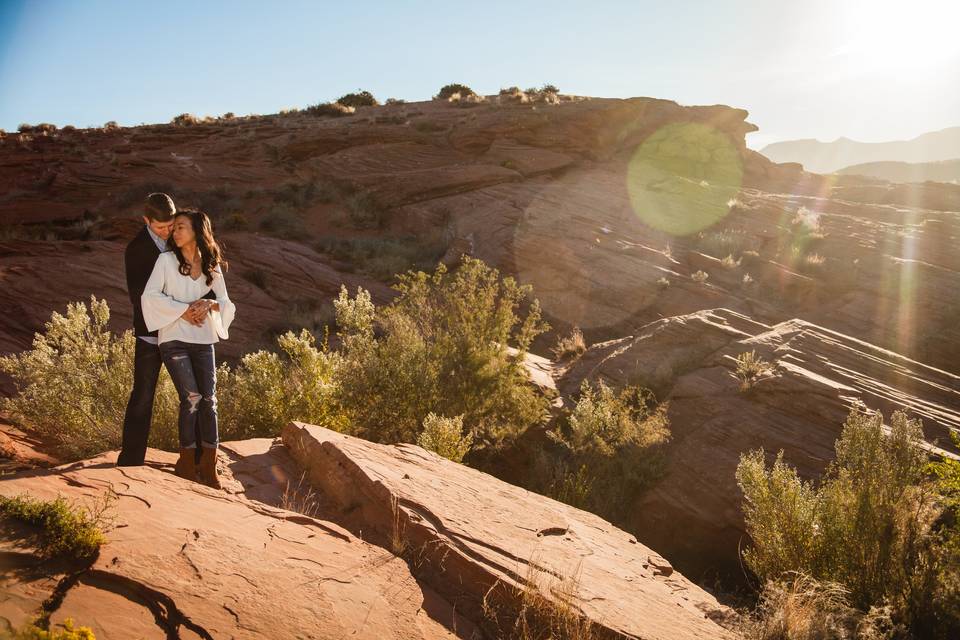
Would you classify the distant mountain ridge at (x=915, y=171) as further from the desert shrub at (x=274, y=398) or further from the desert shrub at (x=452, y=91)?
the desert shrub at (x=274, y=398)

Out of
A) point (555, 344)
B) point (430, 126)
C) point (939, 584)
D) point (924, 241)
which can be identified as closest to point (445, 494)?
point (939, 584)

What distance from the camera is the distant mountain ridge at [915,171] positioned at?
171ft

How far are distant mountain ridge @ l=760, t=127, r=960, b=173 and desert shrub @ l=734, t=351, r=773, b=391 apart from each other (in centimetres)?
11639

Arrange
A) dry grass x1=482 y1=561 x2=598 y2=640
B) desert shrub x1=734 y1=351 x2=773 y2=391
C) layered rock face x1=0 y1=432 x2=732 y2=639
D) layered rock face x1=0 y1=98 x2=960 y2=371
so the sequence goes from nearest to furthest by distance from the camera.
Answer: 1. layered rock face x1=0 y1=432 x2=732 y2=639
2. dry grass x1=482 y1=561 x2=598 y2=640
3. desert shrub x1=734 y1=351 x2=773 y2=391
4. layered rock face x1=0 y1=98 x2=960 y2=371

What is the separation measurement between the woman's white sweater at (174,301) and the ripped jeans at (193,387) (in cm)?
8

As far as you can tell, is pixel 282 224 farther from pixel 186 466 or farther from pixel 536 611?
pixel 536 611

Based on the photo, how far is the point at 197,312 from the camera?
13.6ft

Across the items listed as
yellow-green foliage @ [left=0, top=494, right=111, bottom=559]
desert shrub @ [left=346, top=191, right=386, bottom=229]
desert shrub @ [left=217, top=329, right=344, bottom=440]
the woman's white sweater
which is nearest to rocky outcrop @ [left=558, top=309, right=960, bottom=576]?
desert shrub @ [left=217, top=329, right=344, bottom=440]

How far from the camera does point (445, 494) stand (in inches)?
181

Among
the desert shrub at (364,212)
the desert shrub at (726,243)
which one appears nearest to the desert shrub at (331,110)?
the desert shrub at (364,212)

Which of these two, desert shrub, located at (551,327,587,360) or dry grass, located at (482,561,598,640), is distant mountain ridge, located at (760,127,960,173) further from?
dry grass, located at (482,561,598,640)

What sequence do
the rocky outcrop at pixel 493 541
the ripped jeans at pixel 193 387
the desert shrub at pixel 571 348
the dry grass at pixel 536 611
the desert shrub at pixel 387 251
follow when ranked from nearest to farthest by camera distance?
the dry grass at pixel 536 611, the rocky outcrop at pixel 493 541, the ripped jeans at pixel 193 387, the desert shrub at pixel 571 348, the desert shrub at pixel 387 251

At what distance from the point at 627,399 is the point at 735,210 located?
541 inches

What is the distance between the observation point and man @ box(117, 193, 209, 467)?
166 inches
